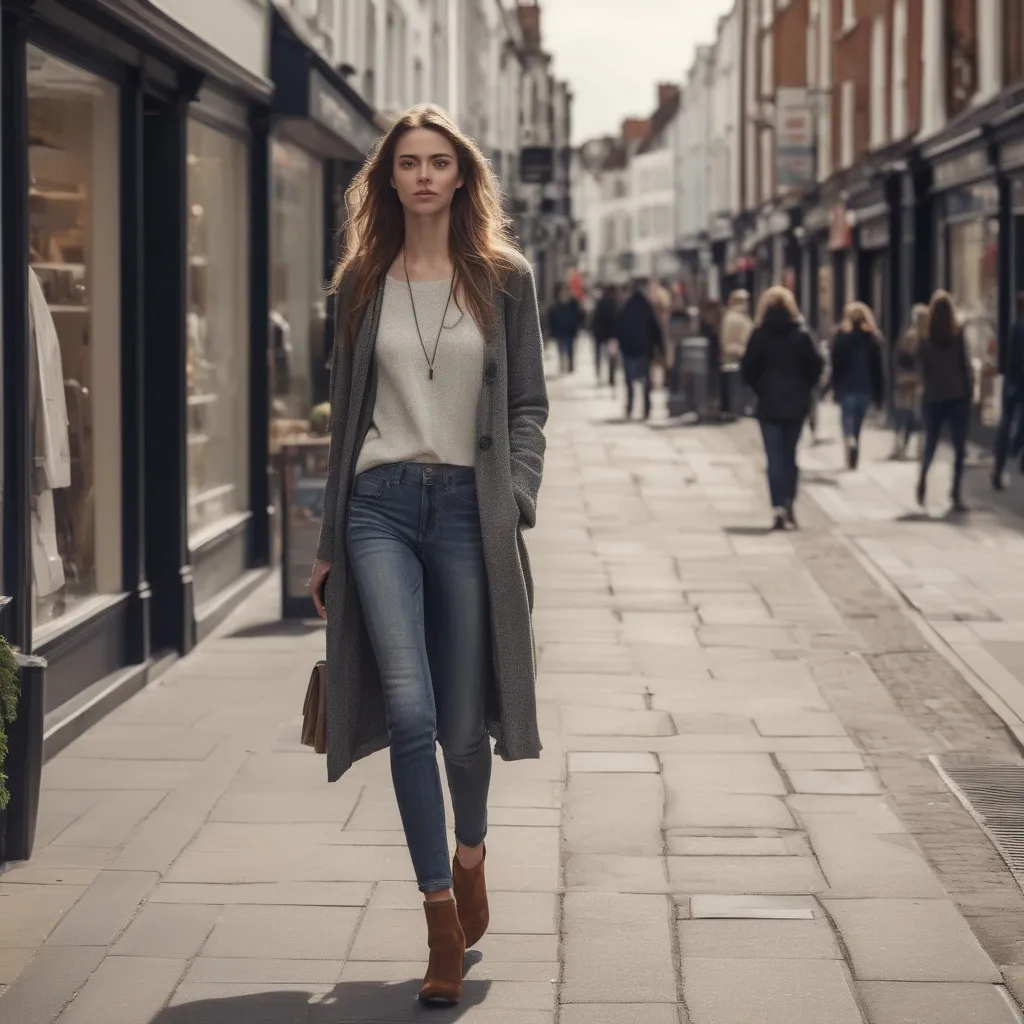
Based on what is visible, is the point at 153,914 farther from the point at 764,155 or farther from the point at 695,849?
the point at 764,155

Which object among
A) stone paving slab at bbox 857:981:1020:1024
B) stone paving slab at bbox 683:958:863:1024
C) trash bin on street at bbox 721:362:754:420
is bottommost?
stone paving slab at bbox 857:981:1020:1024

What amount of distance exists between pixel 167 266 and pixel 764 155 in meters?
39.6

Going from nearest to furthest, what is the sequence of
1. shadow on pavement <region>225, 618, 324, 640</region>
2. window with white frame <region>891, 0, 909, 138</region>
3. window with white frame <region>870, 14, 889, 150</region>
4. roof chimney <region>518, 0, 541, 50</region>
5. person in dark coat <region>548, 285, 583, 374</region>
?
1. shadow on pavement <region>225, 618, 324, 640</region>
2. window with white frame <region>891, 0, 909, 138</region>
3. window with white frame <region>870, 14, 889, 150</region>
4. person in dark coat <region>548, 285, 583, 374</region>
5. roof chimney <region>518, 0, 541, 50</region>

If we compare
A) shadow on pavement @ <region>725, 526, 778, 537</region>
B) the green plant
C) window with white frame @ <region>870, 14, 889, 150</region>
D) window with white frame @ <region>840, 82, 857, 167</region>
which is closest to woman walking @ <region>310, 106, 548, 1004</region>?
the green plant

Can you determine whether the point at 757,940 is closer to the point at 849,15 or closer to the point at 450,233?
the point at 450,233

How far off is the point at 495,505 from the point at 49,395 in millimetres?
3426

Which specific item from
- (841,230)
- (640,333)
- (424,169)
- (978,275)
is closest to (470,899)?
(424,169)

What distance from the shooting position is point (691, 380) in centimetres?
2658

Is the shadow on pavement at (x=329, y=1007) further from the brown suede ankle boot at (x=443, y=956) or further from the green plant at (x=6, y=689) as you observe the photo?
the green plant at (x=6, y=689)

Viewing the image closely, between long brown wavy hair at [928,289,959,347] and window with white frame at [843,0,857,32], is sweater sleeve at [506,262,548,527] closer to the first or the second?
long brown wavy hair at [928,289,959,347]

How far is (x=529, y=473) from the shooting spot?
4730 millimetres

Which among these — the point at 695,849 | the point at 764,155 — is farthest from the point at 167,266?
the point at 764,155

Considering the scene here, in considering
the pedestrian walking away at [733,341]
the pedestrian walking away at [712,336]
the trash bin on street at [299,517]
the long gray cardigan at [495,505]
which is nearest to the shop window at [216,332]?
the trash bin on street at [299,517]

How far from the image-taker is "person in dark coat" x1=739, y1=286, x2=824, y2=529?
14898mm
